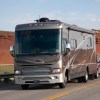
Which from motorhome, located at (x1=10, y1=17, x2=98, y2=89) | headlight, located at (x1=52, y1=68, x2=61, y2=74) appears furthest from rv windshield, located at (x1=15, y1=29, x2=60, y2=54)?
headlight, located at (x1=52, y1=68, x2=61, y2=74)

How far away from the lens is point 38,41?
20.8m

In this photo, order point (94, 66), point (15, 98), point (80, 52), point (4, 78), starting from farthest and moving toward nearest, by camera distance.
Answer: point (94, 66) < point (4, 78) < point (80, 52) < point (15, 98)

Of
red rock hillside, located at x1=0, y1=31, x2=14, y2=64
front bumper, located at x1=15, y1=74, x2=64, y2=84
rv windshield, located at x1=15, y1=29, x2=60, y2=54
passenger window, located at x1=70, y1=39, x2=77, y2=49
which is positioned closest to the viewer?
front bumper, located at x1=15, y1=74, x2=64, y2=84

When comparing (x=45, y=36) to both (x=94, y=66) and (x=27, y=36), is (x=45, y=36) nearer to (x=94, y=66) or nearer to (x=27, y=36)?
(x=27, y=36)

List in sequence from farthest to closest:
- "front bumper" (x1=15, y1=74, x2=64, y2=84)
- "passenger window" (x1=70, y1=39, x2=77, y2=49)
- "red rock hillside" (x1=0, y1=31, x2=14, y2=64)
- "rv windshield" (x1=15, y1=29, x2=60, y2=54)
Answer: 1. "red rock hillside" (x1=0, y1=31, x2=14, y2=64)
2. "passenger window" (x1=70, y1=39, x2=77, y2=49)
3. "rv windshield" (x1=15, y1=29, x2=60, y2=54)
4. "front bumper" (x1=15, y1=74, x2=64, y2=84)

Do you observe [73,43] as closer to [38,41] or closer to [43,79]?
[38,41]

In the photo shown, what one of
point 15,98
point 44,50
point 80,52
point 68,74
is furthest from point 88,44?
point 15,98

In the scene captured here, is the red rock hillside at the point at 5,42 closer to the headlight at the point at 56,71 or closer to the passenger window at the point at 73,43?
the passenger window at the point at 73,43

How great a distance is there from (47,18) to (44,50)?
2.38 metres

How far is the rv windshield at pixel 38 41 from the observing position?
67.6ft

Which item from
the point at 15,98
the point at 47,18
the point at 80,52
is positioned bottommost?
the point at 15,98

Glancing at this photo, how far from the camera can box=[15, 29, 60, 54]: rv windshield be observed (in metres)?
20.6

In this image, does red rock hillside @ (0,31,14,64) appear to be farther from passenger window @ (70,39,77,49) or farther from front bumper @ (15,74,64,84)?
front bumper @ (15,74,64,84)

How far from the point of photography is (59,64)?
20.4m
